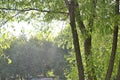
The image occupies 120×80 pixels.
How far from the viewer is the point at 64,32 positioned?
775 centimetres

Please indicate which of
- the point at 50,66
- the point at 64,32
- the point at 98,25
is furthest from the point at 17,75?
the point at 98,25

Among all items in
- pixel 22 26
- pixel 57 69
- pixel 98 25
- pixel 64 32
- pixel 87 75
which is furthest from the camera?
pixel 57 69

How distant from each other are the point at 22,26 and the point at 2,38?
0.52 m

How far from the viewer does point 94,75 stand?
5945mm

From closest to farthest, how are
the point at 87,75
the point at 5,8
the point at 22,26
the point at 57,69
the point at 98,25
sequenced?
1. the point at 98,25
2. the point at 5,8
3. the point at 87,75
4. the point at 22,26
5. the point at 57,69

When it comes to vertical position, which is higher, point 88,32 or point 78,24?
point 78,24

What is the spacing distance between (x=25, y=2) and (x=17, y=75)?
33955mm

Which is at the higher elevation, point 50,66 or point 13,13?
point 13,13

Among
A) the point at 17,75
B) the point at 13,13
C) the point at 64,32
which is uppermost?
the point at 13,13

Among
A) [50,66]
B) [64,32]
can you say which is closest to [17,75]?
[50,66]

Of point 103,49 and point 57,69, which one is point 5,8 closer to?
point 103,49

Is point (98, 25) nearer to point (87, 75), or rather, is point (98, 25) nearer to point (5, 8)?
point (87, 75)

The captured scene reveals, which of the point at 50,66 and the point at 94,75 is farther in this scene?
the point at 50,66

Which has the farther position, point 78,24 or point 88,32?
point 78,24
